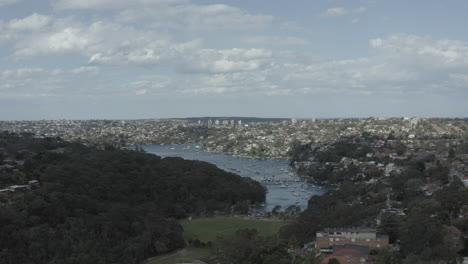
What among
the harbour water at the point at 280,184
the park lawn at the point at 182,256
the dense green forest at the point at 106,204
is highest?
the dense green forest at the point at 106,204

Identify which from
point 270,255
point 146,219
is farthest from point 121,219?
point 270,255

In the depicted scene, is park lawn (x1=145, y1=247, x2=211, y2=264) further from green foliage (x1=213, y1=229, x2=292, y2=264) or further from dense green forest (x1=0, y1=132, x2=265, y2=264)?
green foliage (x1=213, y1=229, x2=292, y2=264)

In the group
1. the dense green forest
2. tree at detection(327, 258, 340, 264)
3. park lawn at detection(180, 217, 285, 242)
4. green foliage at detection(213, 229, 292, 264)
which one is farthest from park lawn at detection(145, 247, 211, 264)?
tree at detection(327, 258, 340, 264)

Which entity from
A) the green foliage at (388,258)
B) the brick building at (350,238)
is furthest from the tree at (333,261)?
the brick building at (350,238)

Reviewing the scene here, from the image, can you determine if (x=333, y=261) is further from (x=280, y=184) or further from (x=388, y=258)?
(x=280, y=184)

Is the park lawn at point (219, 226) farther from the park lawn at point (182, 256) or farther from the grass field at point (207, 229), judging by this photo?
the park lawn at point (182, 256)

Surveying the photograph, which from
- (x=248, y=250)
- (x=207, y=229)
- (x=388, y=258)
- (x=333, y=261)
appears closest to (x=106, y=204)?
(x=207, y=229)

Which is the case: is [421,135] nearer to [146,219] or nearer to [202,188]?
[202,188]
